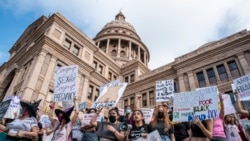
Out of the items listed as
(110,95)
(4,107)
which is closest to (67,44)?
(4,107)

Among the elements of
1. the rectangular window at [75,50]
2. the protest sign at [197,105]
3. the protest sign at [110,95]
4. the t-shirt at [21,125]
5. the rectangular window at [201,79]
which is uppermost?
the rectangular window at [75,50]

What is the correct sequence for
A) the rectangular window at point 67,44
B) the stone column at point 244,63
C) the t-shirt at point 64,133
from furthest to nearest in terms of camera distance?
the rectangular window at point 67,44
the stone column at point 244,63
the t-shirt at point 64,133

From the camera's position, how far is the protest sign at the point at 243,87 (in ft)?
18.3

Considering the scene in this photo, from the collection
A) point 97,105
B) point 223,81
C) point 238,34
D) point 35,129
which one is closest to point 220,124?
point 97,105

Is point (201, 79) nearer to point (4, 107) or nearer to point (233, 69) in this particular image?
point (233, 69)

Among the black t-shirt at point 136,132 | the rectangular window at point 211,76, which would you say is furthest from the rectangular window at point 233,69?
the black t-shirt at point 136,132

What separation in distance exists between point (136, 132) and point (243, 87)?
3805 millimetres

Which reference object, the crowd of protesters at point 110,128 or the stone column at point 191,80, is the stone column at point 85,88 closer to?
the stone column at point 191,80

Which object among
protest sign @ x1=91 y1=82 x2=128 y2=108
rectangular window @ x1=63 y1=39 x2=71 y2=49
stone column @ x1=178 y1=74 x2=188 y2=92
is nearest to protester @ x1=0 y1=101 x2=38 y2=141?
protest sign @ x1=91 y1=82 x2=128 y2=108

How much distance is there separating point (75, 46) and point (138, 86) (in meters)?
9.40

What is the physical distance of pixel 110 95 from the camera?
6.42 metres

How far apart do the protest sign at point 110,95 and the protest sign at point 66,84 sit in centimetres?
86

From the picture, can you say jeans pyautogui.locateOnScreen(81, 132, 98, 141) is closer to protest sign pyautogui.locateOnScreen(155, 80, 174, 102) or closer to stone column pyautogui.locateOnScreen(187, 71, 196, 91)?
protest sign pyautogui.locateOnScreen(155, 80, 174, 102)

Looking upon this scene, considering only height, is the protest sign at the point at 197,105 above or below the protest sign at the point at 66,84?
below
